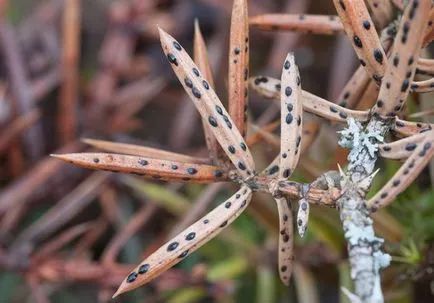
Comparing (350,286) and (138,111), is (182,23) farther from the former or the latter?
(350,286)

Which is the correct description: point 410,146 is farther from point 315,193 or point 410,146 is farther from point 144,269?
point 144,269

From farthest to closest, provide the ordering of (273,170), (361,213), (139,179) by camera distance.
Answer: (139,179) < (273,170) < (361,213)

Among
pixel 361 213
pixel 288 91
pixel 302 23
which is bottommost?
pixel 361 213

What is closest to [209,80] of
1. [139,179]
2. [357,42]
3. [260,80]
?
[260,80]

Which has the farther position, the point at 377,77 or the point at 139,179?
the point at 139,179

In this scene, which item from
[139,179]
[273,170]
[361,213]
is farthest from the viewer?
[139,179]

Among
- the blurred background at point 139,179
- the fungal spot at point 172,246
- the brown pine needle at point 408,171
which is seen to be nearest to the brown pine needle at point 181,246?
the fungal spot at point 172,246
